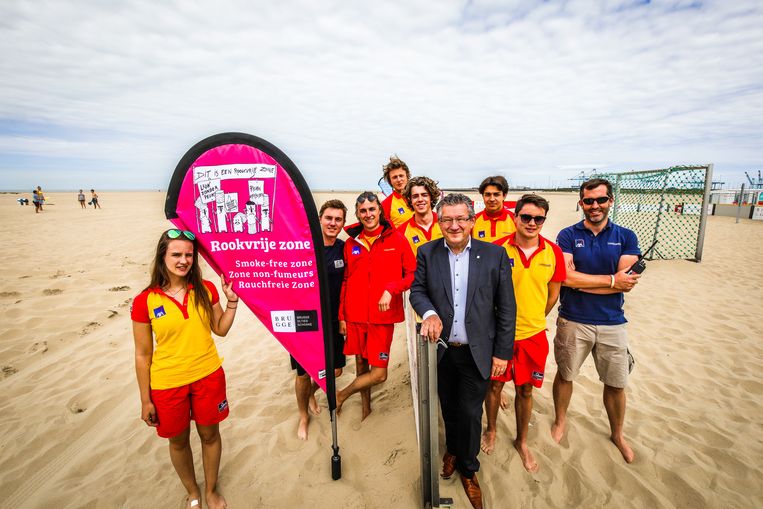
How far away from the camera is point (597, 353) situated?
9.91 feet

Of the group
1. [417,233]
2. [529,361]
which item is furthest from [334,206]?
[529,361]

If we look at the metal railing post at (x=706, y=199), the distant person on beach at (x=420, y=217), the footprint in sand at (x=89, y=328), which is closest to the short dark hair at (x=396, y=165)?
the distant person on beach at (x=420, y=217)

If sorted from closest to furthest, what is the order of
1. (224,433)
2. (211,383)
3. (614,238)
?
(211,383), (614,238), (224,433)

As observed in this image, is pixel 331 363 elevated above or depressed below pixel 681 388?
above

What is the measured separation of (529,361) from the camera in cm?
285

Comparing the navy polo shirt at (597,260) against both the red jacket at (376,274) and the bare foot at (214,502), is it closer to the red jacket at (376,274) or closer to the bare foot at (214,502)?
the red jacket at (376,274)

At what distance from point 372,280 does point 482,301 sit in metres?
1.21

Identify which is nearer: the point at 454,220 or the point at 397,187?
the point at 454,220

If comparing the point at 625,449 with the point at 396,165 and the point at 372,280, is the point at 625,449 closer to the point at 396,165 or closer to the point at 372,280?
the point at 372,280

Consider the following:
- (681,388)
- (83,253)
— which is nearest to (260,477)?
(681,388)

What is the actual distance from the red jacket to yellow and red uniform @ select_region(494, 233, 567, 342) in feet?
3.21

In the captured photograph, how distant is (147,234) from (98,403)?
13.7 metres

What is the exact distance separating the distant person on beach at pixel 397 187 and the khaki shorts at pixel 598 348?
2945mm

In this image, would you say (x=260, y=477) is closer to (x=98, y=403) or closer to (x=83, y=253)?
(x=98, y=403)
